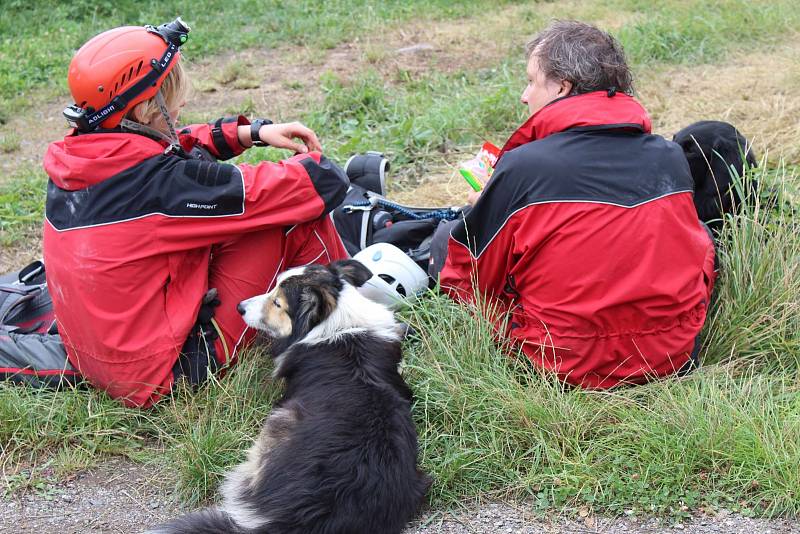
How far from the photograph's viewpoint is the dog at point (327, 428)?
2.92 m

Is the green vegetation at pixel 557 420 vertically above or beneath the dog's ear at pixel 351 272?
beneath

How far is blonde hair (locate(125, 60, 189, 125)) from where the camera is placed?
148 inches

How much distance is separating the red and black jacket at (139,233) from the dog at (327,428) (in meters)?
0.34

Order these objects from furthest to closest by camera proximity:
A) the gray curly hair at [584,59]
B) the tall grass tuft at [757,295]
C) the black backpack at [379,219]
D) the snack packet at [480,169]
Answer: the black backpack at [379,219] → the snack packet at [480,169] → the tall grass tuft at [757,295] → the gray curly hair at [584,59]

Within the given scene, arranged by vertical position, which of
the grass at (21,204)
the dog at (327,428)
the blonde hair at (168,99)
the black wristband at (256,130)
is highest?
the blonde hair at (168,99)

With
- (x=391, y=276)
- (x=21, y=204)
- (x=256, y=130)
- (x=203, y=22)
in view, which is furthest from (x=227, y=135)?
(x=203, y=22)

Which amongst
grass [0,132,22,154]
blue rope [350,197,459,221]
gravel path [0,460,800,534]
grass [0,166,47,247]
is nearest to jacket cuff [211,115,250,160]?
blue rope [350,197,459,221]

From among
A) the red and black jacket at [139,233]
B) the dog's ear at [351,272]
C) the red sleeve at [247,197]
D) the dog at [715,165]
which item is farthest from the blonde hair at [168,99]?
the dog at [715,165]

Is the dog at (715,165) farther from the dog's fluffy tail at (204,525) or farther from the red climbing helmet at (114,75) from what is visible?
the dog's fluffy tail at (204,525)

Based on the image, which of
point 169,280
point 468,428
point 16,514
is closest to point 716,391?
point 468,428

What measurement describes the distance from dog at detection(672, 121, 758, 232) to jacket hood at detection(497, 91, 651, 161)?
0.93 metres

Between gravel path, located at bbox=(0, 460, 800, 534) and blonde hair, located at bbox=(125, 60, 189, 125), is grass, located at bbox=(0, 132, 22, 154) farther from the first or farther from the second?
gravel path, located at bbox=(0, 460, 800, 534)

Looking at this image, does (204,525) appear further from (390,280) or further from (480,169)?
(480,169)

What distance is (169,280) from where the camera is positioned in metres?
3.82
